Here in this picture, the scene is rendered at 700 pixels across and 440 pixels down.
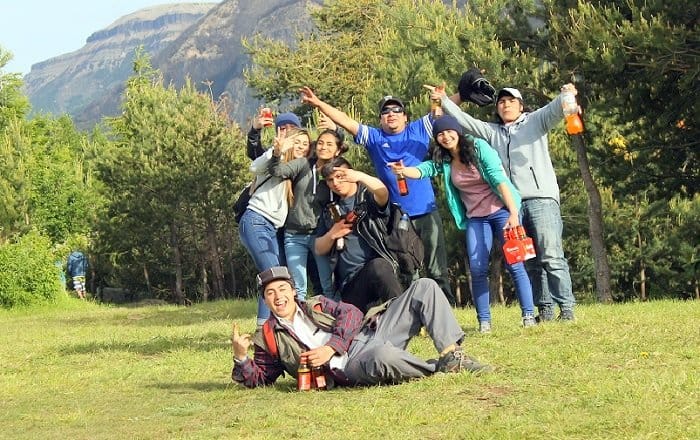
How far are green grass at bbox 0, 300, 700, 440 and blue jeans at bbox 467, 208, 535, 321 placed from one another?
→ 1.19 feet

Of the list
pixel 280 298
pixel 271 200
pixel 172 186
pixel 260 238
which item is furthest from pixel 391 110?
pixel 172 186

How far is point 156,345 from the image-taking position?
38.3 ft

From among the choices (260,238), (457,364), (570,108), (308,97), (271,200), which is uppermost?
(308,97)

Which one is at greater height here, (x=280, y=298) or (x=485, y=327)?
(x=280, y=298)

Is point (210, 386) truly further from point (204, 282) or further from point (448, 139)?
point (204, 282)

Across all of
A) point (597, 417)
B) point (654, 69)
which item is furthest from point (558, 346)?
point (654, 69)

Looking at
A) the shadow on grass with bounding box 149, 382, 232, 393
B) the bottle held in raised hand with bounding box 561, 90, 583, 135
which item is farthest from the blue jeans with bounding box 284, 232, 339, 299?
the bottle held in raised hand with bounding box 561, 90, 583, 135

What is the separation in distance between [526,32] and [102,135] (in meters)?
64.9

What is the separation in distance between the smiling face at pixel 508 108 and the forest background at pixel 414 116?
28.3 ft

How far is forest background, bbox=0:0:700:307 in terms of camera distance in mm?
19359

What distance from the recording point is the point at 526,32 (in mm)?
21500

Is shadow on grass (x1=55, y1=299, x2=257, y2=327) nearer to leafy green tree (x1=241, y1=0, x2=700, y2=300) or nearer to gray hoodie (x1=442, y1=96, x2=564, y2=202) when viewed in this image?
leafy green tree (x1=241, y1=0, x2=700, y2=300)

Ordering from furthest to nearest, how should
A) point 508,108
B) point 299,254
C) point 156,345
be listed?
point 156,345 < point 299,254 < point 508,108

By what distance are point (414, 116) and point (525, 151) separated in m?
15.8
